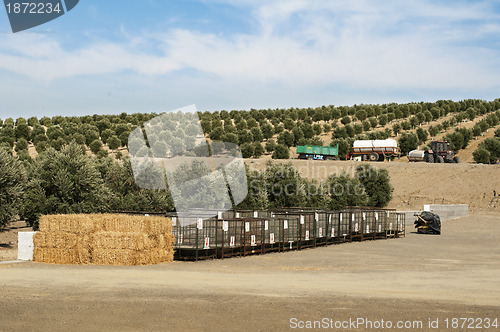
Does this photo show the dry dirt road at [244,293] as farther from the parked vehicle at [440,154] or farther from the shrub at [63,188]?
the parked vehicle at [440,154]

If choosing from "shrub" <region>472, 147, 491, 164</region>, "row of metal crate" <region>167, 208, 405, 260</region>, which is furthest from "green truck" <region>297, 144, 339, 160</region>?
"row of metal crate" <region>167, 208, 405, 260</region>

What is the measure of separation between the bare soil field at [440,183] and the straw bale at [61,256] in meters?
49.6

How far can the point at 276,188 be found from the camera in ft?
182

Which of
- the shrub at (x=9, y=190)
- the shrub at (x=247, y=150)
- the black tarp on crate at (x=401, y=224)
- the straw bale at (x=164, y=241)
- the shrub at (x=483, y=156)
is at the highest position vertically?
the shrub at (x=247, y=150)

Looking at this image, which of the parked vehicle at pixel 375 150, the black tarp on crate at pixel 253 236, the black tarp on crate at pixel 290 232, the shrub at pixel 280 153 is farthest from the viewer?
the shrub at pixel 280 153

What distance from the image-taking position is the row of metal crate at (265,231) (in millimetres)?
22438

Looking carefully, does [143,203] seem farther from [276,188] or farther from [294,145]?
[294,145]

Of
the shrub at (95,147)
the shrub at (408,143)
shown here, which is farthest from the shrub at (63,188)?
the shrub at (408,143)

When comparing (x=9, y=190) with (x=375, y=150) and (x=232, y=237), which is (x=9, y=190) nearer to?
(x=232, y=237)

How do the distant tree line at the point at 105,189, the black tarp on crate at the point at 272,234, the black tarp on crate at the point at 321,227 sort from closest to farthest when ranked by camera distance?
the black tarp on crate at the point at 272,234 < the black tarp on crate at the point at 321,227 < the distant tree line at the point at 105,189

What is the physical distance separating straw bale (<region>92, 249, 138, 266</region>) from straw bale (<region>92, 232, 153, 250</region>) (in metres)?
0.15

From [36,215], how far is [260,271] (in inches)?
773

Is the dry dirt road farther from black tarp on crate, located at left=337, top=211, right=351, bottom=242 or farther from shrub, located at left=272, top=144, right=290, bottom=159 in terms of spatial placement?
shrub, located at left=272, top=144, right=290, bottom=159

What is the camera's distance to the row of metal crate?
883 inches
